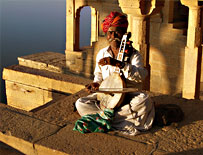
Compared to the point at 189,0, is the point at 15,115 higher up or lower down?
lower down

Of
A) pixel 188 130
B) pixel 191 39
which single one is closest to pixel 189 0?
pixel 191 39

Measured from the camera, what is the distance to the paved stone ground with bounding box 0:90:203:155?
423 cm

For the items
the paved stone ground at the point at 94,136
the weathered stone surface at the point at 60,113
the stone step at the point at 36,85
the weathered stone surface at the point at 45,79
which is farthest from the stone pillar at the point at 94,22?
the paved stone ground at the point at 94,136

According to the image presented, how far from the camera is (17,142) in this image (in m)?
4.56

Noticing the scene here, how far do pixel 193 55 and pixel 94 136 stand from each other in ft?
13.4

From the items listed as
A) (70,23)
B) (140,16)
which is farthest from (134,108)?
(70,23)

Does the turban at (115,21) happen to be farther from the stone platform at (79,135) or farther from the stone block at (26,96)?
the stone block at (26,96)

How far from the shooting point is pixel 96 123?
15.1ft

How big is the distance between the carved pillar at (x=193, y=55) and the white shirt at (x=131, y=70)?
3.31m

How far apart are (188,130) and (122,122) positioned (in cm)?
79

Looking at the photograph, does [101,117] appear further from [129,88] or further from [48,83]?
[48,83]

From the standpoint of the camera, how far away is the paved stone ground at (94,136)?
423 cm

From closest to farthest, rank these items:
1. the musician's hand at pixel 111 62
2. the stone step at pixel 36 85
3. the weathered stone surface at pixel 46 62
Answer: the musician's hand at pixel 111 62, the stone step at pixel 36 85, the weathered stone surface at pixel 46 62

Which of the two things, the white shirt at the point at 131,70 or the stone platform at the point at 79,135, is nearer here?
the stone platform at the point at 79,135
